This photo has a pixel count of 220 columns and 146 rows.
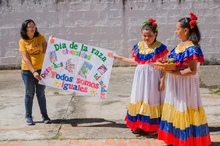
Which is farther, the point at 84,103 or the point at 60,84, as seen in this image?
the point at 84,103

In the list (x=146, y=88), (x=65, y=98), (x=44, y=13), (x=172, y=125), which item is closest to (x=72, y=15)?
(x=44, y=13)

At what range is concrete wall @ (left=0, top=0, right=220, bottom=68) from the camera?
10164 millimetres

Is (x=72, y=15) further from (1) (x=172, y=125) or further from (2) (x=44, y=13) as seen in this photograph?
(1) (x=172, y=125)

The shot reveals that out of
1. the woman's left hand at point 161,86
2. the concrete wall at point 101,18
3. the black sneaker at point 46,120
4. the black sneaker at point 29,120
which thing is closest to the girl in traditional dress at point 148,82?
the woman's left hand at point 161,86

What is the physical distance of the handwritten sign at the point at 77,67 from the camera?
570 cm

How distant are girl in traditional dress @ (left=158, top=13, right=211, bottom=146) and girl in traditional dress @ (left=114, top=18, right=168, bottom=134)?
0.46 m

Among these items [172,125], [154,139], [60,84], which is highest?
[60,84]

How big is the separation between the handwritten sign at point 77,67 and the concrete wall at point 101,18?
14.9 feet

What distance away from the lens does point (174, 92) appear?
185 inches

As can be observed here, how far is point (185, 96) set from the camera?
4648 mm

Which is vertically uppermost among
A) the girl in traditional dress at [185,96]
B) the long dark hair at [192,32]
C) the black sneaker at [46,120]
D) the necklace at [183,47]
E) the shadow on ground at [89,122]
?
the long dark hair at [192,32]

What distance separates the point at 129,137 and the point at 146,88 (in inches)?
29.9

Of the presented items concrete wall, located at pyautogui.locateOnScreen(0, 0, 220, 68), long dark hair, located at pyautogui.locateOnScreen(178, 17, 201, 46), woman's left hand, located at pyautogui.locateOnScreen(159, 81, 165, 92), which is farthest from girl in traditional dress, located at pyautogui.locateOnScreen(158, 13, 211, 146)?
concrete wall, located at pyautogui.locateOnScreen(0, 0, 220, 68)

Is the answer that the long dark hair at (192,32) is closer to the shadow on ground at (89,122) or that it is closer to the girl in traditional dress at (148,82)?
the girl in traditional dress at (148,82)
